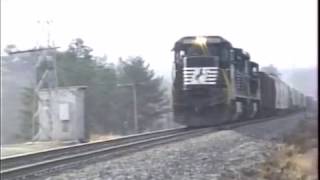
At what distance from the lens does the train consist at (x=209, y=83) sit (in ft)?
68.7

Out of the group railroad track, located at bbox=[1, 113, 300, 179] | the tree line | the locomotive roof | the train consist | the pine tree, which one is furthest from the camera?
the pine tree

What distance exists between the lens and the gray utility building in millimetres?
19719

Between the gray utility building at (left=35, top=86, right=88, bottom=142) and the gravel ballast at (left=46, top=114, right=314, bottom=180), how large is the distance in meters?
5.81

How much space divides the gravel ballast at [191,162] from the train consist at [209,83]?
5.78 meters

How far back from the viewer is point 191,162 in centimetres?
1052

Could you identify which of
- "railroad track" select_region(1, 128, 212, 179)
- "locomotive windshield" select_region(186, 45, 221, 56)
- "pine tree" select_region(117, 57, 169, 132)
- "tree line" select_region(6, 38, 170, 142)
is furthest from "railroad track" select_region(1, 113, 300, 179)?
"pine tree" select_region(117, 57, 169, 132)

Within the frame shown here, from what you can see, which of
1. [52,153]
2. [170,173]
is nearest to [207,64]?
[52,153]

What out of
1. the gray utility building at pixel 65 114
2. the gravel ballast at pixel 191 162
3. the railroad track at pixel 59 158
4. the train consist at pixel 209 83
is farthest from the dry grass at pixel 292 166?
the train consist at pixel 209 83

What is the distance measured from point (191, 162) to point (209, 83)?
10.9 m

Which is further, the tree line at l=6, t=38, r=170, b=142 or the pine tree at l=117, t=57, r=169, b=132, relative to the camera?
the pine tree at l=117, t=57, r=169, b=132

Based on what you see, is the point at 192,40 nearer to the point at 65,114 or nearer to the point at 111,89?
the point at 65,114

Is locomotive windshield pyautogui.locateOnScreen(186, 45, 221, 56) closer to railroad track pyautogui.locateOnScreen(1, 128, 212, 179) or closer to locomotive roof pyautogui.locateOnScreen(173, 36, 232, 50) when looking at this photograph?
locomotive roof pyautogui.locateOnScreen(173, 36, 232, 50)

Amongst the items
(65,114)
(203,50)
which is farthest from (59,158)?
(203,50)

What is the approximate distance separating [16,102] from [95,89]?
942cm
